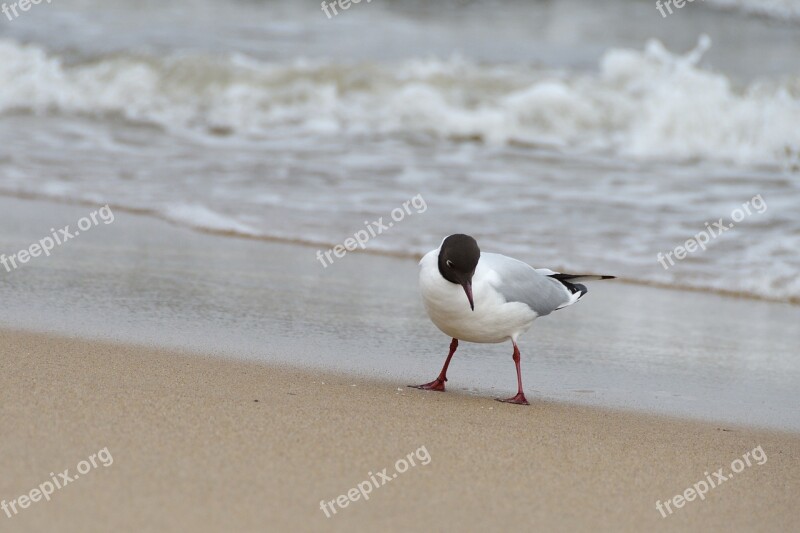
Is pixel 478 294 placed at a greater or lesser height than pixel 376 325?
greater

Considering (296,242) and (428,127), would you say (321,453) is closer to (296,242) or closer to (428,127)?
(296,242)

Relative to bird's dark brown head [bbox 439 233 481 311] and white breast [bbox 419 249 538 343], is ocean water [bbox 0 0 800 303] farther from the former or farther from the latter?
bird's dark brown head [bbox 439 233 481 311]

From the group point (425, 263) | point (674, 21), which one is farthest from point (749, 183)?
point (674, 21)

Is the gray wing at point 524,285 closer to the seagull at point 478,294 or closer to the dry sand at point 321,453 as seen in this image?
the seagull at point 478,294

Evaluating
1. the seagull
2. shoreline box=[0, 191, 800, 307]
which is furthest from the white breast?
shoreline box=[0, 191, 800, 307]

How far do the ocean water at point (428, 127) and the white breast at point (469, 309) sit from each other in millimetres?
2907

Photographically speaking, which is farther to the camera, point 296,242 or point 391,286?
point 296,242

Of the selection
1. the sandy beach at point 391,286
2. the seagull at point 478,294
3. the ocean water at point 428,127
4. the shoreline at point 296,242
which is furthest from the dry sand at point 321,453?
the ocean water at point 428,127

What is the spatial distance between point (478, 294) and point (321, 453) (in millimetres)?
1204

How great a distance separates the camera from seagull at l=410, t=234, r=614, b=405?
13.9ft

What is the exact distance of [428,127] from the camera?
12.3m

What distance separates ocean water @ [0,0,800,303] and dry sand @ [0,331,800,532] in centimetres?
323

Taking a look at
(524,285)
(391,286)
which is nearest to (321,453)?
(524,285)

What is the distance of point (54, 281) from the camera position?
581cm
